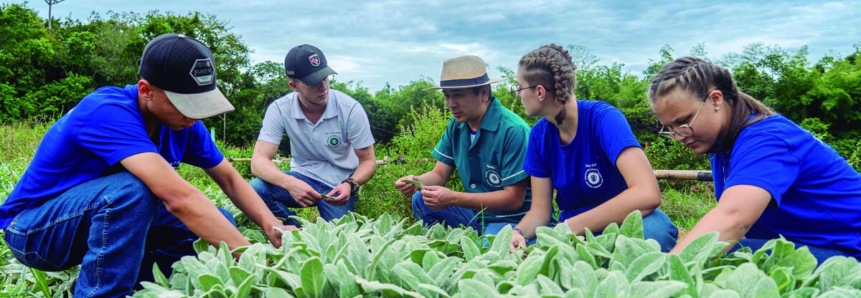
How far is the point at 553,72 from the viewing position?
9.41 feet

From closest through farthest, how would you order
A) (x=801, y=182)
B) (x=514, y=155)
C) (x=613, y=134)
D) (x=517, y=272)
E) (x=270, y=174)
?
(x=517, y=272), (x=801, y=182), (x=613, y=134), (x=514, y=155), (x=270, y=174)

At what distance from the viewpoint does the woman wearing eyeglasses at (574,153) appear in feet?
8.79

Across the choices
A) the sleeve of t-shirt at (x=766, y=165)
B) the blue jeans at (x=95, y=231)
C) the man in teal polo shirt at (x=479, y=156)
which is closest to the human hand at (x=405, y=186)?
the man in teal polo shirt at (x=479, y=156)

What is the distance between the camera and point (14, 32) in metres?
24.5

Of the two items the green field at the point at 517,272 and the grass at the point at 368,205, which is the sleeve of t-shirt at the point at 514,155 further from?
the green field at the point at 517,272

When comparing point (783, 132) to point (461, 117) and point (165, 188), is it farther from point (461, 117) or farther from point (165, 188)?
point (165, 188)

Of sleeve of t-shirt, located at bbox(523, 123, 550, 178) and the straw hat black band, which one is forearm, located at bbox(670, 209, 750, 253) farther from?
the straw hat black band

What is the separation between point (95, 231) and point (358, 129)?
2.24 metres

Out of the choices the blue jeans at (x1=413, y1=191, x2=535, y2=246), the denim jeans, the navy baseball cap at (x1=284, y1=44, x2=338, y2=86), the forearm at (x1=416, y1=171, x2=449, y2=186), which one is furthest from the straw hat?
the denim jeans

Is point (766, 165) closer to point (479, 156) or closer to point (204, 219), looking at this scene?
point (479, 156)

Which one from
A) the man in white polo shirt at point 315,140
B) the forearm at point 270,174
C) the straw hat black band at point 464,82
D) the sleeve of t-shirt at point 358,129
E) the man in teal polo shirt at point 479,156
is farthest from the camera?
the sleeve of t-shirt at point 358,129

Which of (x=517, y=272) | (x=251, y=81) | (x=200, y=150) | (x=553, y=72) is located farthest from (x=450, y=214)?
(x=251, y=81)

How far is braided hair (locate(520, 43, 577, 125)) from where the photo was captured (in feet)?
9.43

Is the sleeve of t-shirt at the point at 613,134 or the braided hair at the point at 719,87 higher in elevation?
the braided hair at the point at 719,87
